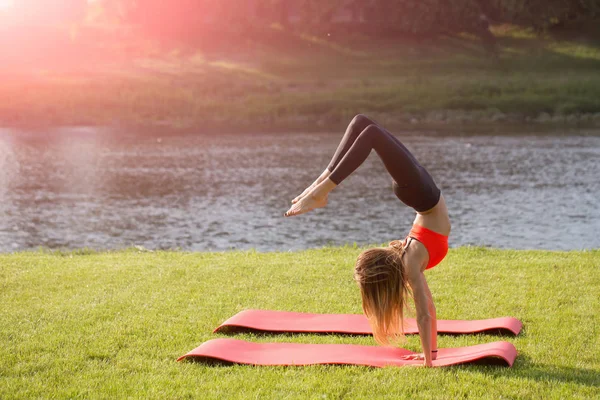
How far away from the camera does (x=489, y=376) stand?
529 centimetres

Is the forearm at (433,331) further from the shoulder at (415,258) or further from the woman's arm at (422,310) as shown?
the shoulder at (415,258)

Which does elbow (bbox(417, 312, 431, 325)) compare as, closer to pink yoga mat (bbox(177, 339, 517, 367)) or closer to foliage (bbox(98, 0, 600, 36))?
pink yoga mat (bbox(177, 339, 517, 367))

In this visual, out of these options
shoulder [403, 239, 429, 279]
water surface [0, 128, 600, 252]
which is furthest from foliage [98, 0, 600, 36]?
shoulder [403, 239, 429, 279]

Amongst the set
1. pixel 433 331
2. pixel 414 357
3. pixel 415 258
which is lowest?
pixel 414 357

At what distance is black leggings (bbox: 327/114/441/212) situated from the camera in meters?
5.22

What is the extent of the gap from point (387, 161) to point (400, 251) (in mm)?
704

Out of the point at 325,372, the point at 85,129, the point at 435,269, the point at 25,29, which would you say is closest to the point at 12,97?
the point at 85,129

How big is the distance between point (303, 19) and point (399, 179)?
52.2 meters

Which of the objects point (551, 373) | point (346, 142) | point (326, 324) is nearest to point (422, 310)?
point (551, 373)

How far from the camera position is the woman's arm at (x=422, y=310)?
17.9 feet

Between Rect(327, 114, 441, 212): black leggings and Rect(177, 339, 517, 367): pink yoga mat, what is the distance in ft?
3.87

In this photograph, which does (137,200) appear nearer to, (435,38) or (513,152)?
(513,152)

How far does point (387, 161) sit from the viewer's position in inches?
211

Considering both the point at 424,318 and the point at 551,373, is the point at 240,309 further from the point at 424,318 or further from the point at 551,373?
the point at 551,373
